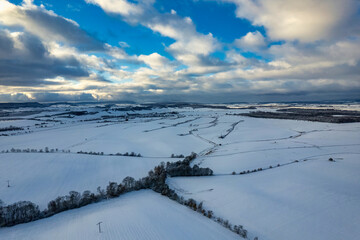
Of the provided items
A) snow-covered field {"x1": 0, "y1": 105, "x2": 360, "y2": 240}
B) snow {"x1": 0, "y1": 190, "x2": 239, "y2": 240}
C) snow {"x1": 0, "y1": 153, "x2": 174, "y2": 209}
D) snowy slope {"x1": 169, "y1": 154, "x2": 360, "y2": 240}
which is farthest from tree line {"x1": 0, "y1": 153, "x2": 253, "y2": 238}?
snow {"x1": 0, "y1": 153, "x2": 174, "y2": 209}

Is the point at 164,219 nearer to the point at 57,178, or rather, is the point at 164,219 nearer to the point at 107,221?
the point at 107,221

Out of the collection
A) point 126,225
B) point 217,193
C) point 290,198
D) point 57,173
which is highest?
point 126,225

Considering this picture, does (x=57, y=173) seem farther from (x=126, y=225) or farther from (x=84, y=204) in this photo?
(x=126, y=225)

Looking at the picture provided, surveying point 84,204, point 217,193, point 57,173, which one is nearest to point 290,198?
point 217,193

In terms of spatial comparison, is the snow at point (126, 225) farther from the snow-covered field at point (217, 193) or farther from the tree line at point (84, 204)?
the tree line at point (84, 204)

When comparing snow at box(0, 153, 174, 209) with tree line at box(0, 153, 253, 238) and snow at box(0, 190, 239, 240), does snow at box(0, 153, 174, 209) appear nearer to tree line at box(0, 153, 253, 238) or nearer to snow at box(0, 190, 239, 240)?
tree line at box(0, 153, 253, 238)

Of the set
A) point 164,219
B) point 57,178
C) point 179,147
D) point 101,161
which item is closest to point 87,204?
point 164,219

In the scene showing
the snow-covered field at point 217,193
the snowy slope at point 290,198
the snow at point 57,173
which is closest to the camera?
the snow-covered field at point 217,193

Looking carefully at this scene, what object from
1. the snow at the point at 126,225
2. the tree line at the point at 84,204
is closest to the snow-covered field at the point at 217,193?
the snow at the point at 126,225
